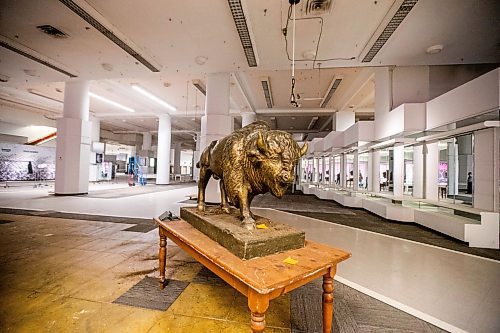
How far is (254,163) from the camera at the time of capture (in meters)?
1.47

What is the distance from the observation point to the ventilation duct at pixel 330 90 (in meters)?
8.62

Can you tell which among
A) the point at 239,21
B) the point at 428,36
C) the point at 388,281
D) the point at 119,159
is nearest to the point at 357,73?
the point at 428,36

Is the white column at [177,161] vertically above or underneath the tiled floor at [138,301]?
above

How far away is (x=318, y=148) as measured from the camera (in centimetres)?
1198

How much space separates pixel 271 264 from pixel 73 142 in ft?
32.3

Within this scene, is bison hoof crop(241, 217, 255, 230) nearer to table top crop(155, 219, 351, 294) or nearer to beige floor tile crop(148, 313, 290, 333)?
table top crop(155, 219, 351, 294)

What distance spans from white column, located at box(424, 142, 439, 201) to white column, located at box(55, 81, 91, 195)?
11.0 m

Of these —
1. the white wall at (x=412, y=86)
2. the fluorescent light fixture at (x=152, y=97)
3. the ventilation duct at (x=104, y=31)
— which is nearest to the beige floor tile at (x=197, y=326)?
the ventilation duct at (x=104, y=31)

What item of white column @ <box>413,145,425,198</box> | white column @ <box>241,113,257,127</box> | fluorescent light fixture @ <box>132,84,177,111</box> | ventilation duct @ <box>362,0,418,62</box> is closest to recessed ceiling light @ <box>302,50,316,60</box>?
ventilation duct @ <box>362,0,418,62</box>

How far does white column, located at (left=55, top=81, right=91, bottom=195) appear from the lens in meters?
8.25

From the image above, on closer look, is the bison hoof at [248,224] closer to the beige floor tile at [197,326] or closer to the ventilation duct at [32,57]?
the beige floor tile at [197,326]

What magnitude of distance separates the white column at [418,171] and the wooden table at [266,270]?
18.1ft

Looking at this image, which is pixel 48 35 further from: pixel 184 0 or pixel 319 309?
pixel 319 309

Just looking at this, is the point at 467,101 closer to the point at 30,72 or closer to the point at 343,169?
the point at 343,169
